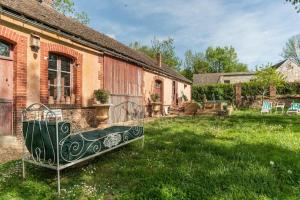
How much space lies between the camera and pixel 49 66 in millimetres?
8422

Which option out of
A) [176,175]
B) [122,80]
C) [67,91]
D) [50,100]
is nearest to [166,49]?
[122,80]

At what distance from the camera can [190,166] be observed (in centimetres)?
454

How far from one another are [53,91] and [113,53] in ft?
13.2

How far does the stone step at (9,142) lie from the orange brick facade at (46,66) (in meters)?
1.61

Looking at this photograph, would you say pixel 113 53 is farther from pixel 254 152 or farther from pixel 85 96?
pixel 254 152

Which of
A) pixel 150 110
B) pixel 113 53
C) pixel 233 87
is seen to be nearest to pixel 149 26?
pixel 233 87

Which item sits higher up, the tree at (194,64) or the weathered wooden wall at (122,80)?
the tree at (194,64)

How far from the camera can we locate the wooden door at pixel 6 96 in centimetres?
677

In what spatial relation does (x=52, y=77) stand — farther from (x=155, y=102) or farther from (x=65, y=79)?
(x=155, y=102)

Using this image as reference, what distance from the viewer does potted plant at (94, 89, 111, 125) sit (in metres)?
10.2

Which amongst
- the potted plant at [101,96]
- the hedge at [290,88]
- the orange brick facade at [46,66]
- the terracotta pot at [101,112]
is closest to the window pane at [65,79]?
the orange brick facade at [46,66]

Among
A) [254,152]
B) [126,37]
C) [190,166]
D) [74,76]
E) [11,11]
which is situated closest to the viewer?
[190,166]

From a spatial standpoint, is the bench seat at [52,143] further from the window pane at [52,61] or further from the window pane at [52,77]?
the window pane at [52,61]

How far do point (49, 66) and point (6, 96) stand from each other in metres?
1.95
